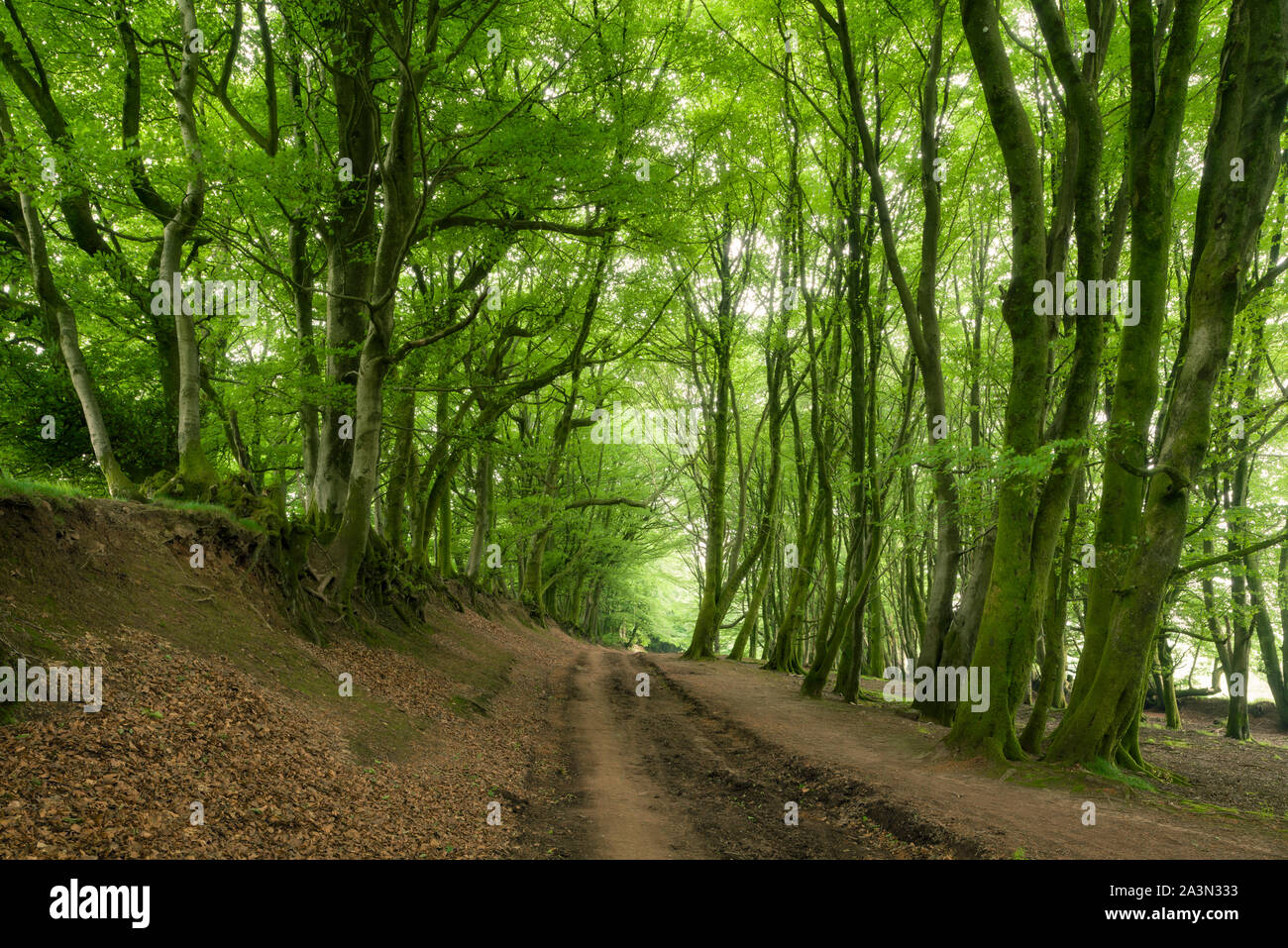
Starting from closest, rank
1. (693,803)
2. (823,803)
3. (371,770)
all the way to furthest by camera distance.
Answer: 1. (371,770)
2. (693,803)
3. (823,803)

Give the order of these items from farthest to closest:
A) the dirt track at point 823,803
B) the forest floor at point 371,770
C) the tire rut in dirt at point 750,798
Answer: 1. the tire rut in dirt at point 750,798
2. the dirt track at point 823,803
3. the forest floor at point 371,770

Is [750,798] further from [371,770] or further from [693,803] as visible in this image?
[371,770]

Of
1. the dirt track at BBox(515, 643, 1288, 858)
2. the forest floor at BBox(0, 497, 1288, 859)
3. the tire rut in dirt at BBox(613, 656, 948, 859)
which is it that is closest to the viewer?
the forest floor at BBox(0, 497, 1288, 859)

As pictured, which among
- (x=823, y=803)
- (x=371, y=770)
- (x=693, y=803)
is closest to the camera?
(x=371, y=770)

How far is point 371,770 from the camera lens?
6.43 m

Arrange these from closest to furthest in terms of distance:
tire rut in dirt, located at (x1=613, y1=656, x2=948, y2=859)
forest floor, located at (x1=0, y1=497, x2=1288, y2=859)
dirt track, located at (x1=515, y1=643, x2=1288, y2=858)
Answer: forest floor, located at (x1=0, y1=497, x2=1288, y2=859) → dirt track, located at (x1=515, y1=643, x2=1288, y2=858) → tire rut in dirt, located at (x1=613, y1=656, x2=948, y2=859)

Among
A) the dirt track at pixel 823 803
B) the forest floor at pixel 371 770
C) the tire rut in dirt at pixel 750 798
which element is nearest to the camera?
the forest floor at pixel 371 770

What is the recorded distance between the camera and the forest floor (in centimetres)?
434

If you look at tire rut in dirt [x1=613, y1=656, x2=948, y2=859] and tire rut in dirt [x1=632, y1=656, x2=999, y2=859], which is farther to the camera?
tire rut in dirt [x1=613, y1=656, x2=948, y2=859]

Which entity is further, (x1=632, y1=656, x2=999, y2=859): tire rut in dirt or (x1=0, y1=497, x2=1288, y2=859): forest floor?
(x1=632, y1=656, x2=999, y2=859): tire rut in dirt

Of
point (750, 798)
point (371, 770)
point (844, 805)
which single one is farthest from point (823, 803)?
point (371, 770)

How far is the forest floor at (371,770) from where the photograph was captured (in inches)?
171

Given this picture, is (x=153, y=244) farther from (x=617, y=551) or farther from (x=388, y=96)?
(x=617, y=551)

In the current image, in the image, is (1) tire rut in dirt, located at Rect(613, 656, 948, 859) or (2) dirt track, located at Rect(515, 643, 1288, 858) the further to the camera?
(1) tire rut in dirt, located at Rect(613, 656, 948, 859)
